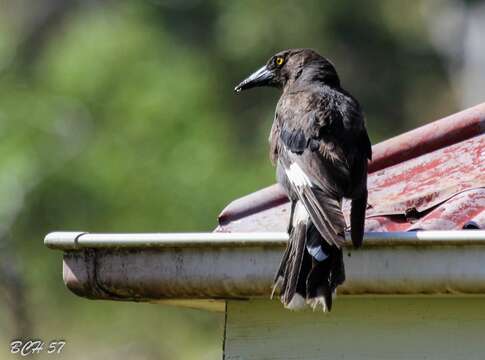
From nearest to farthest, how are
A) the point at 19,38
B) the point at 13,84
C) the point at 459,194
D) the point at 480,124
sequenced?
the point at 459,194
the point at 480,124
the point at 13,84
the point at 19,38

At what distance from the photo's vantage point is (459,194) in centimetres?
469

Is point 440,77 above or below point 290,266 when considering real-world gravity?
above

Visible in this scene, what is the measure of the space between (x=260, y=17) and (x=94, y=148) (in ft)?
44.2

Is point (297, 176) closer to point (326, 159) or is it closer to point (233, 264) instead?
point (326, 159)

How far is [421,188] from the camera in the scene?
4973 mm

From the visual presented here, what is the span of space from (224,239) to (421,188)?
956 mm

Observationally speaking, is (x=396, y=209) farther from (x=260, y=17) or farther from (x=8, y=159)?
(x=260, y=17)

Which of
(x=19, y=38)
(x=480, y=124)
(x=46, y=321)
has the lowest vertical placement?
(x=46, y=321)

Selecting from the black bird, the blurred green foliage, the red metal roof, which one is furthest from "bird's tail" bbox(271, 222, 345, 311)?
the blurred green foliage

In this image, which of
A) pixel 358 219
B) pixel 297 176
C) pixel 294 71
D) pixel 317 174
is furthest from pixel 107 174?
pixel 358 219

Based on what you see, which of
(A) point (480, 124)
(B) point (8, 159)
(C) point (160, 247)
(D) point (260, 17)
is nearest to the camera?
(C) point (160, 247)

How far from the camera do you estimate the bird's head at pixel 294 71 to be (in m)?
6.11

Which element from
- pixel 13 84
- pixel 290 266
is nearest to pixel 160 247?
pixel 290 266

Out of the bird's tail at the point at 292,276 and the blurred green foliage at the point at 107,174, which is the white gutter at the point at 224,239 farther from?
the blurred green foliage at the point at 107,174
